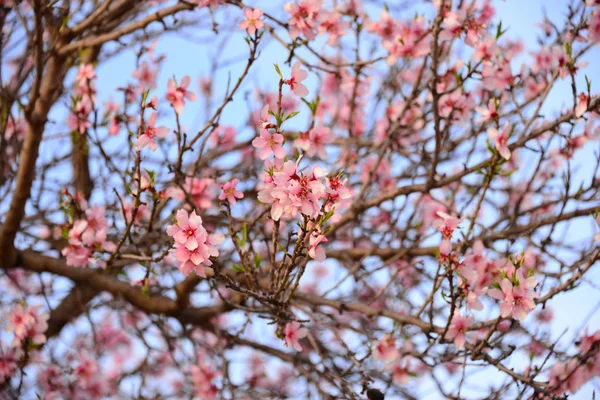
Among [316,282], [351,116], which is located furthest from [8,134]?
[316,282]

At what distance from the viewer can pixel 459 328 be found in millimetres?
2559

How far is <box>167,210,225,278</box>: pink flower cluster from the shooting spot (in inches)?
71.2

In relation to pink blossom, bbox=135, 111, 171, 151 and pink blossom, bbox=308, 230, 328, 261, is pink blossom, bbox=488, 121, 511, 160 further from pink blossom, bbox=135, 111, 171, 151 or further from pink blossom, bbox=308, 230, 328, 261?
pink blossom, bbox=135, 111, 171, 151

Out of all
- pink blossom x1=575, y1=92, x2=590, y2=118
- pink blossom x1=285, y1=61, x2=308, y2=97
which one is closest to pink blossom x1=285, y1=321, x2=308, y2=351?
pink blossom x1=285, y1=61, x2=308, y2=97

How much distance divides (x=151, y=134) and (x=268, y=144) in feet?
2.69

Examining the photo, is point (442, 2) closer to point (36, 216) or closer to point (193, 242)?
point (193, 242)

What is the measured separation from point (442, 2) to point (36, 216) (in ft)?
10.1

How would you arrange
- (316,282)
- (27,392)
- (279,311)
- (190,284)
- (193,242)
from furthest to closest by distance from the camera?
(316,282), (27,392), (190,284), (279,311), (193,242)

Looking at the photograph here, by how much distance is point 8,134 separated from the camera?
13.2 ft

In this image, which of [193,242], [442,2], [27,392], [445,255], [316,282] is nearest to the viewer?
[193,242]

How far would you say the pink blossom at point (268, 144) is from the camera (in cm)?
191

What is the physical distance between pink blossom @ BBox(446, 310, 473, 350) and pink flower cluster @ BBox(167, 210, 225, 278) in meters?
1.27

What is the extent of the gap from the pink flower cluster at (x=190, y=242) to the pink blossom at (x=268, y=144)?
12.4 inches

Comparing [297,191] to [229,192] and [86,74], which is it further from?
[86,74]
